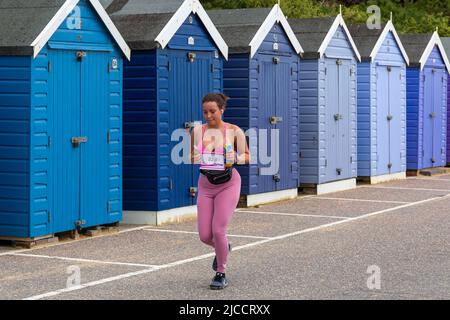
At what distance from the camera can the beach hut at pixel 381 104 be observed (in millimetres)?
20062

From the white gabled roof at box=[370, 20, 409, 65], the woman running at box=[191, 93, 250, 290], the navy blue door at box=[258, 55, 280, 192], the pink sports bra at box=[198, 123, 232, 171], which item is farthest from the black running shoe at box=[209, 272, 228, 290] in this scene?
the white gabled roof at box=[370, 20, 409, 65]

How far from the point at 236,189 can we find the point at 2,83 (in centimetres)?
333

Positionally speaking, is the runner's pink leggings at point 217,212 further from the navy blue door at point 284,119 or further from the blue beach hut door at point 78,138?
the navy blue door at point 284,119

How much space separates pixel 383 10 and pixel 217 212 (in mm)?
30365

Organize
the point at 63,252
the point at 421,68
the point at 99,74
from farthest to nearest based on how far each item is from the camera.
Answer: the point at 421,68
the point at 99,74
the point at 63,252

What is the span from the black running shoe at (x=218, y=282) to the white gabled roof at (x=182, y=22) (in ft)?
16.2

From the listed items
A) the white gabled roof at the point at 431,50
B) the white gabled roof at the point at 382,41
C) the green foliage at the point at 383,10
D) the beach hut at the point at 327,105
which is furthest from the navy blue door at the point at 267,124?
the green foliage at the point at 383,10

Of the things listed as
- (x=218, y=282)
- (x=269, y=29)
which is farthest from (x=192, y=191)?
(x=218, y=282)

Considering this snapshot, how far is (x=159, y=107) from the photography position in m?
13.4

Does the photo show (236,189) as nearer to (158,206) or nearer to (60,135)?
(60,135)

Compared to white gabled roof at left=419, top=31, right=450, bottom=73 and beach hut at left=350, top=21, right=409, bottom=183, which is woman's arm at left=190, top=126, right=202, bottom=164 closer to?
beach hut at left=350, top=21, right=409, bottom=183

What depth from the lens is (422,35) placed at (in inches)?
901

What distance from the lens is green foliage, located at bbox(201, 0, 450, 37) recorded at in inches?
1031

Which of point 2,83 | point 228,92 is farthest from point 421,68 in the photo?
point 2,83
